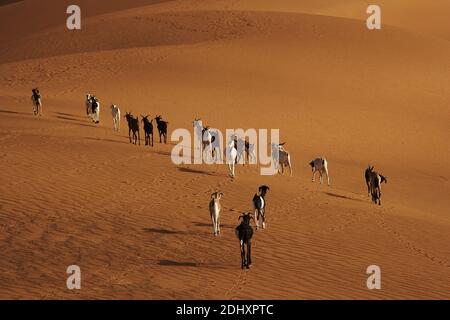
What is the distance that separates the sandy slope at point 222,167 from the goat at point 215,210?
28 centimetres

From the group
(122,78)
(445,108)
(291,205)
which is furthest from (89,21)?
(291,205)

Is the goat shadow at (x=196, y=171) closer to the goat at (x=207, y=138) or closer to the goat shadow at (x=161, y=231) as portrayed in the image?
the goat at (x=207, y=138)

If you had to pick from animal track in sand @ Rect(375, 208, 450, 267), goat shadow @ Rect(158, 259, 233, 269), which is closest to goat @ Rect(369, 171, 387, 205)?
animal track in sand @ Rect(375, 208, 450, 267)

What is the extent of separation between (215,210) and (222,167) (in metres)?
7.54

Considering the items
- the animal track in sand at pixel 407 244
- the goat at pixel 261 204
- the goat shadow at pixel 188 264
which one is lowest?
the goat shadow at pixel 188 264

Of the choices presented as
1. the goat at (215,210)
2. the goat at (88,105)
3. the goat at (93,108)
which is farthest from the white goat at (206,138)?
the goat at (215,210)

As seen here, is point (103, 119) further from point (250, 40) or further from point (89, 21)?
point (89, 21)

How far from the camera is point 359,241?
18.9 m

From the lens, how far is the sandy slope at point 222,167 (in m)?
16.0

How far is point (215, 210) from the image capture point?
1780 centimetres

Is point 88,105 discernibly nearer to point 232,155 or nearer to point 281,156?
point 281,156

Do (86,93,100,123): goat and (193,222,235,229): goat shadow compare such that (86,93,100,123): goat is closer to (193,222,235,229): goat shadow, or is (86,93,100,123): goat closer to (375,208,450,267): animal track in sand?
(193,222,235,229): goat shadow

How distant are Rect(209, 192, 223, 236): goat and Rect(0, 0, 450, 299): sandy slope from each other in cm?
28

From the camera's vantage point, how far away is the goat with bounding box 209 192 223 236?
1761 cm
